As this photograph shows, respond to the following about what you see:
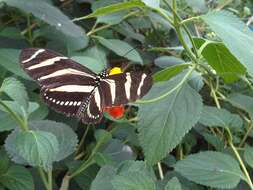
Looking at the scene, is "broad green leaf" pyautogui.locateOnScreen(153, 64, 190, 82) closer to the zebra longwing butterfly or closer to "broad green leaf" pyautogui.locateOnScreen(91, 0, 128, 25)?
the zebra longwing butterfly

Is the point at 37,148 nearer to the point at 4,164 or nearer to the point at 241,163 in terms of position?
the point at 4,164

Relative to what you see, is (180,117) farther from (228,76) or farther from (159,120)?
(228,76)

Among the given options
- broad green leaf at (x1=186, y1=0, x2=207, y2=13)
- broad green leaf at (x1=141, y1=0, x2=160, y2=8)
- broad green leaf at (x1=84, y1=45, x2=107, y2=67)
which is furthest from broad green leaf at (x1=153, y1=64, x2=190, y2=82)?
broad green leaf at (x1=186, y1=0, x2=207, y2=13)

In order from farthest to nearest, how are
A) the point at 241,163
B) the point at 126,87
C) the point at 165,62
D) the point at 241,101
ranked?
the point at 165,62
the point at 241,101
the point at 241,163
the point at 126,87

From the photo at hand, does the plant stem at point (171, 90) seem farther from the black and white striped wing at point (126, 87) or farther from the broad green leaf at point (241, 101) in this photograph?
the broad green leaf at point (241, 101)

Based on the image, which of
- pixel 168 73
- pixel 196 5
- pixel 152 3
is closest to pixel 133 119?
pixel 168 73

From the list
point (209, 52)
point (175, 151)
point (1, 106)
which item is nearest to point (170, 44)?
point (175, 151)

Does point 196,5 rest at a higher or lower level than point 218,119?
higher

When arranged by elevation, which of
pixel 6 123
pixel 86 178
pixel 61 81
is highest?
Result: pixel 61 81
